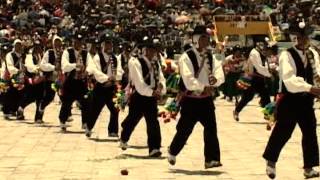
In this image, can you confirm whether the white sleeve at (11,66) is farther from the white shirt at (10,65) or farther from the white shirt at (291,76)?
the white shirt at (291,76)

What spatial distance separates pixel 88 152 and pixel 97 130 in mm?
4015

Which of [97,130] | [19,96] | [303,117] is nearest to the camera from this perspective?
[303,117]

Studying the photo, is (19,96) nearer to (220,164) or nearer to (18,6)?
(220,164)

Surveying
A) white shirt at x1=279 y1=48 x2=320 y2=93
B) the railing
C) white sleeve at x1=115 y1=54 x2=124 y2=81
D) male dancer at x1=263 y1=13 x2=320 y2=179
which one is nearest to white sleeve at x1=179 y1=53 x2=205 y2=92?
male dancer at x1=263 y1=13 x2=320 y2=179

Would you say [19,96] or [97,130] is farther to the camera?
[19,96]

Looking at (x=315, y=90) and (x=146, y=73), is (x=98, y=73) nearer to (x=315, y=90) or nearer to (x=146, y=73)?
(x=146, y=73)

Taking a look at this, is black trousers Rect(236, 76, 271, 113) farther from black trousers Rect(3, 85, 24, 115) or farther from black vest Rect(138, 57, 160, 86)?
black vest Rect(138, 57, 160, 86)

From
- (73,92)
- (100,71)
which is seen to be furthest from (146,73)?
(73,92)

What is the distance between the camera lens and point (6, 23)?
4000 centimetres

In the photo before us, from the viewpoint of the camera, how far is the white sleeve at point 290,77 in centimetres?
972

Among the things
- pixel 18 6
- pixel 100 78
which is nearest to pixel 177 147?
pixel 100 78

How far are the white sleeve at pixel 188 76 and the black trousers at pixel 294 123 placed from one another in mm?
1379

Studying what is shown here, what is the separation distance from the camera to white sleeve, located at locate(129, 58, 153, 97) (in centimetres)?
1264

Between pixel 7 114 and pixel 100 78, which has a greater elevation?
pixel 100 78
